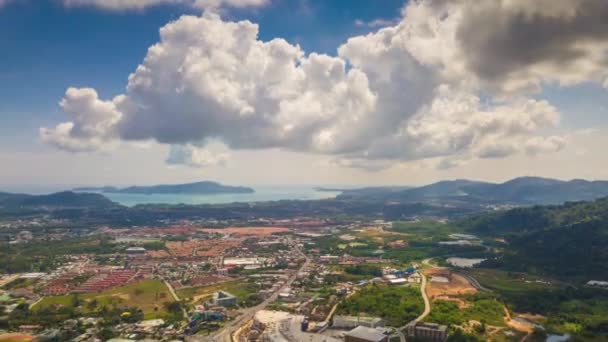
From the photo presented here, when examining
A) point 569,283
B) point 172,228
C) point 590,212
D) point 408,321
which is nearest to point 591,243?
point 569,283

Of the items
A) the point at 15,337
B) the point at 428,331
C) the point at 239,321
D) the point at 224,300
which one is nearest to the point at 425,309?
the point at 428,331

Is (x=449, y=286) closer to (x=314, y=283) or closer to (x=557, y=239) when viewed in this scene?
(x=314, y=283)

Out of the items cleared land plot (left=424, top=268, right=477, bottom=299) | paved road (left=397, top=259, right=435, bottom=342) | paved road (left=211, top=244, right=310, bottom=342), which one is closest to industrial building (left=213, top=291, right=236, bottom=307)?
paved road (left=211, top=244, right=310, bottom=342)

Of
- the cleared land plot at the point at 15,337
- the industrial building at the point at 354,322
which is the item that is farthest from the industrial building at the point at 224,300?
the cleared land plot at the point at 15,337

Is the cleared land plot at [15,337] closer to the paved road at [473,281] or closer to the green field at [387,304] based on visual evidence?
the green field at [387,304]

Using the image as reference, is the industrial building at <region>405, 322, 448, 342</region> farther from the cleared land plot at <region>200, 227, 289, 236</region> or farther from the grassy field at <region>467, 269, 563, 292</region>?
the cleared land plot at <region>200, 227, 289, 236</region>

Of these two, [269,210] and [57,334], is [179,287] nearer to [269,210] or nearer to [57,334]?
[57,334]
